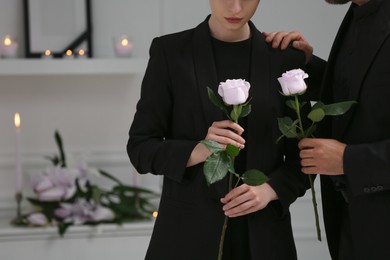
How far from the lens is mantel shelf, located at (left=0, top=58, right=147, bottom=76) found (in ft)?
9.59

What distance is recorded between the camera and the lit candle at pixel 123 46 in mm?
2959

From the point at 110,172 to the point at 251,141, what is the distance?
5.34 ft

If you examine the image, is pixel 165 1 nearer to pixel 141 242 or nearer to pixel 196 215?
pixel 141 242

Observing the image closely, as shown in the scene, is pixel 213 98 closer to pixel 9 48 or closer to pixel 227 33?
pixel 227 33

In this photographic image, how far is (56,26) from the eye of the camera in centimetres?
299

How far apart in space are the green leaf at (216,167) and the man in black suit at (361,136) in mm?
213

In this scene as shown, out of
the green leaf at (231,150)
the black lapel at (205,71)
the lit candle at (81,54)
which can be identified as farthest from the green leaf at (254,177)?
the lit candle at (81,54)

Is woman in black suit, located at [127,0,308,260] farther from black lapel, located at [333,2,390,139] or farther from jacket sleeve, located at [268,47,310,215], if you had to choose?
black lapel, located at [333,2,390,139]

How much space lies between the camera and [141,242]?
114 inches

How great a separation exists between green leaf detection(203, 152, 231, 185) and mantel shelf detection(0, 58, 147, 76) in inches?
63.0

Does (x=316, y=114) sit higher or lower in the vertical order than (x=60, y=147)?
higher

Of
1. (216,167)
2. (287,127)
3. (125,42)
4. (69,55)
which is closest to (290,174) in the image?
(287,127)

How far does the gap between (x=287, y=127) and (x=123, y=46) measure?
1554mm

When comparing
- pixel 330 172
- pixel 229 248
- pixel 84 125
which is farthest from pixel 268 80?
pixel 84 125
